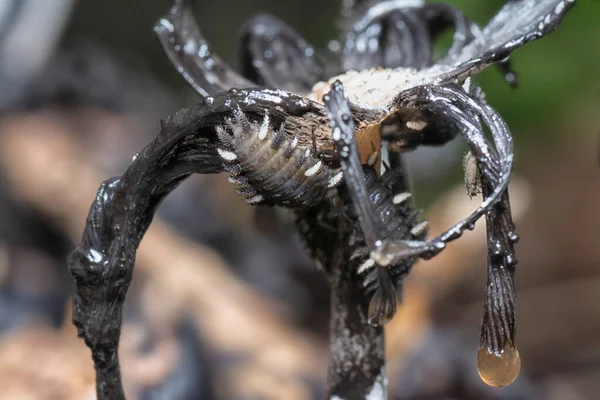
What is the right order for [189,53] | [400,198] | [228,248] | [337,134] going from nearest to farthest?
[337,134] → [400,198] → [189,53] → [228,248]

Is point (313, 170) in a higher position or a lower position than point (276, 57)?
lower

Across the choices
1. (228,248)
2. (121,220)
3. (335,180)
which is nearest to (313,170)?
(335,180)

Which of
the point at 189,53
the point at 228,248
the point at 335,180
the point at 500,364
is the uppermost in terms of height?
the point at 228,248

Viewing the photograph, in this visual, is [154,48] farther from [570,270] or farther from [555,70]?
[570,270]

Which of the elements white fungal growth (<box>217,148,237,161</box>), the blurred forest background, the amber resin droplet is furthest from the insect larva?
the blurred forest background

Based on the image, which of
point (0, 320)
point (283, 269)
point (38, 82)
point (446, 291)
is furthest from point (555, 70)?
point (0, 320)

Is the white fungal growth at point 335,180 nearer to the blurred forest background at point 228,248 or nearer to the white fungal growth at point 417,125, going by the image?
the white fungal growth at point 417,125

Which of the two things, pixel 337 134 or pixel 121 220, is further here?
pixel 121 220

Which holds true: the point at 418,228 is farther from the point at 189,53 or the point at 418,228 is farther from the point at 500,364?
the point at 189,53
